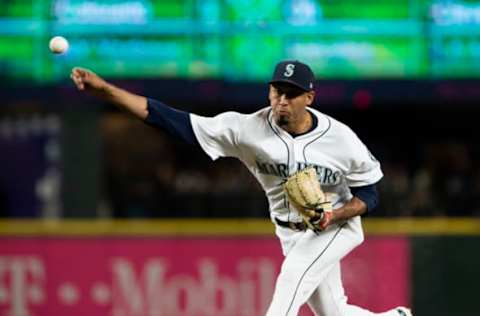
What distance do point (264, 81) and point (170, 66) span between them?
650mm

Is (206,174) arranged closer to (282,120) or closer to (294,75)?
(282,120)

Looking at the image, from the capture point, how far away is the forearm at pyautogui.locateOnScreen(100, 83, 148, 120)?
6117 millimetres

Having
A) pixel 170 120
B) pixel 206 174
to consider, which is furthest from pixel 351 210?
pixel 206 174

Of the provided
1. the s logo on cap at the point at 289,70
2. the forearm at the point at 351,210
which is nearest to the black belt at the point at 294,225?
the forearm at the point at 351,210

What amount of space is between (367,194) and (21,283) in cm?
369

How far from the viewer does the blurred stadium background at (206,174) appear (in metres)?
9.76

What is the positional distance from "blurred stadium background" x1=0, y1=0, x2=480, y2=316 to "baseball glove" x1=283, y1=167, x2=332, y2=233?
3.25 meters

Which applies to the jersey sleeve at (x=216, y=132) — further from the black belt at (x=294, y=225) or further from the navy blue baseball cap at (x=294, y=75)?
the black belt at (x=294, y=225)

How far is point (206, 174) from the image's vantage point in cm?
1198

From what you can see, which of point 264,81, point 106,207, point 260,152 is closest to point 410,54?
point 264,81

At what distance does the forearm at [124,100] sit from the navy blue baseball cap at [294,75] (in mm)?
561

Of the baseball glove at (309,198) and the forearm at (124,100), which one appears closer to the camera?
the forearm at (124,100)

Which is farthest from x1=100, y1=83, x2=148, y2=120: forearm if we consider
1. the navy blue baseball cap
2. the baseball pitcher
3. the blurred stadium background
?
the blurred stadium background

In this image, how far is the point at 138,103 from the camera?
6.28 meters
